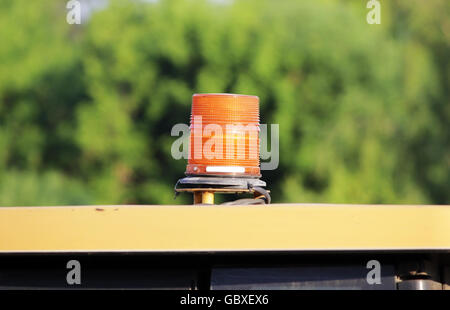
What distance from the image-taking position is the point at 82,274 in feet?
7.36

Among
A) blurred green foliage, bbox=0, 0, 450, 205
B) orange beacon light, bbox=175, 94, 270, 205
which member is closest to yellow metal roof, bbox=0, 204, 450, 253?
orange beacon light, bbox=175, 94, 270, 205

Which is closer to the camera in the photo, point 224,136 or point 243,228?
point 243,228

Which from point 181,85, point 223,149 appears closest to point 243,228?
point 223,149

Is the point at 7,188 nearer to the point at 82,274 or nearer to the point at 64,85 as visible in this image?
the point at 64,85

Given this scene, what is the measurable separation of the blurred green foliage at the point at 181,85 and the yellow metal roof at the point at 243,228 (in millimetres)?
15417

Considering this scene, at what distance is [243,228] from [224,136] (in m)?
0.78

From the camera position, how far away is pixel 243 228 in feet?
6.83

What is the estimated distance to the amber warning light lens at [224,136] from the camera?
2789 millimetres

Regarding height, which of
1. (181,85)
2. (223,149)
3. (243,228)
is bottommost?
(243,228)

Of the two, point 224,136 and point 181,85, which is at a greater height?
point 181,85

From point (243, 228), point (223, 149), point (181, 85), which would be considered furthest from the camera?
point (181, 85)

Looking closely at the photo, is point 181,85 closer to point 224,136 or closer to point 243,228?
point 224,136
